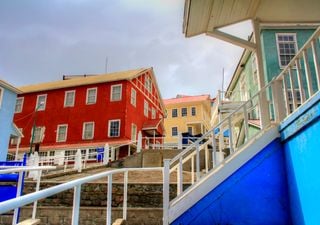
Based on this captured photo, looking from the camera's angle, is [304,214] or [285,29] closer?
[304,214]

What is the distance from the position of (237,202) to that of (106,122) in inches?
827

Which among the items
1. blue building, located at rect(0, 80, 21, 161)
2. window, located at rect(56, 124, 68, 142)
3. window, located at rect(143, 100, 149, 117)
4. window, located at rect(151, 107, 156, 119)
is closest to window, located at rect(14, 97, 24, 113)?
window, located at rect(56, 124, 68, 142)

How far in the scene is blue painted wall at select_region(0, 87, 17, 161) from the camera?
19.8m

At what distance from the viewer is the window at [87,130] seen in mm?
25058

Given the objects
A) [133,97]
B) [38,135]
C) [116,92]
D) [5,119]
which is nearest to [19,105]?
[38,135]

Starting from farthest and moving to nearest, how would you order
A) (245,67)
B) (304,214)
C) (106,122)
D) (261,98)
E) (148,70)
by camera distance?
(148,70), (106,122), (245,67), (261,98), (304,214)

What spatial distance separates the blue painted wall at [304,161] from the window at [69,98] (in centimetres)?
2487

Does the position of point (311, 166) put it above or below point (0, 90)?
below

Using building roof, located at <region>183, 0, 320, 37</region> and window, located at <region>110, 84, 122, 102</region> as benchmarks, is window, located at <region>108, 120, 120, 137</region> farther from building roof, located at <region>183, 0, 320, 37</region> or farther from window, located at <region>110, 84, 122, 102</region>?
building roof, located at <region>183, 0, 320, 37</region>

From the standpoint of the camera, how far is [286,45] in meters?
15.3

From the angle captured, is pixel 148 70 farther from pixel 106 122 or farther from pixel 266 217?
pixel 266 217

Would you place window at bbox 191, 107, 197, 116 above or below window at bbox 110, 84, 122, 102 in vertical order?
above

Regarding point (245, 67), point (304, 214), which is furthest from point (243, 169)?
point (245, 67)

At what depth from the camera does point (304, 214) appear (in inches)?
156
